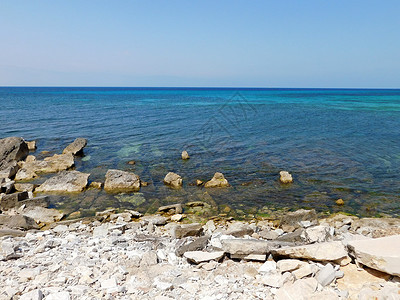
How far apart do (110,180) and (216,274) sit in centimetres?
1026

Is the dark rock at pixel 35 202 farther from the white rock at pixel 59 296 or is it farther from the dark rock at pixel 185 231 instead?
the white rock at pixel 59 296

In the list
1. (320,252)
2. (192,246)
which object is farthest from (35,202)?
(320,252)

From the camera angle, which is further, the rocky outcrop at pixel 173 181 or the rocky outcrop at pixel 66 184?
the rocky outcrop at pixel 173 181

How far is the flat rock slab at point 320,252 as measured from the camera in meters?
7.06

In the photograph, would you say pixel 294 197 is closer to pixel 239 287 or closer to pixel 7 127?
pixel 239 287

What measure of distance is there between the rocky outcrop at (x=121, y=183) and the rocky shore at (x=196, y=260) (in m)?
3.74

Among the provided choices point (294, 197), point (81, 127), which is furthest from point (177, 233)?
point (81, 127)

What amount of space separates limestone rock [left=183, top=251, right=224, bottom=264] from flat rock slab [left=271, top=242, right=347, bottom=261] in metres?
1.77

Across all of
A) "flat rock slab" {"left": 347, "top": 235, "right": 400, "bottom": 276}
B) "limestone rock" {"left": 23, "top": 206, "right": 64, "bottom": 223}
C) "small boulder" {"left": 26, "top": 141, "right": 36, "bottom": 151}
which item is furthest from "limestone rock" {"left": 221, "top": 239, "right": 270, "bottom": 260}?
"small boulder" {"left": 26, "top": 141, "right": 36, "bottom": 151}

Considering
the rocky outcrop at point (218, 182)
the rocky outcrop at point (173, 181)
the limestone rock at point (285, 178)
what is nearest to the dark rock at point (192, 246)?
the rocky outcrop at point (218, 182)

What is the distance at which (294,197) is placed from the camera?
1440 cm

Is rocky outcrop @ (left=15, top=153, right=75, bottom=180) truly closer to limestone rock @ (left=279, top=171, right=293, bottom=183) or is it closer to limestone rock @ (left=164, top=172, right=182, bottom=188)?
limestone rock @ (left=164, top=172, right=182, bottom=188)

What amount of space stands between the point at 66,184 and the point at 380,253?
14.5 m

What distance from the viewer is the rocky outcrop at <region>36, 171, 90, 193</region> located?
599 inches
